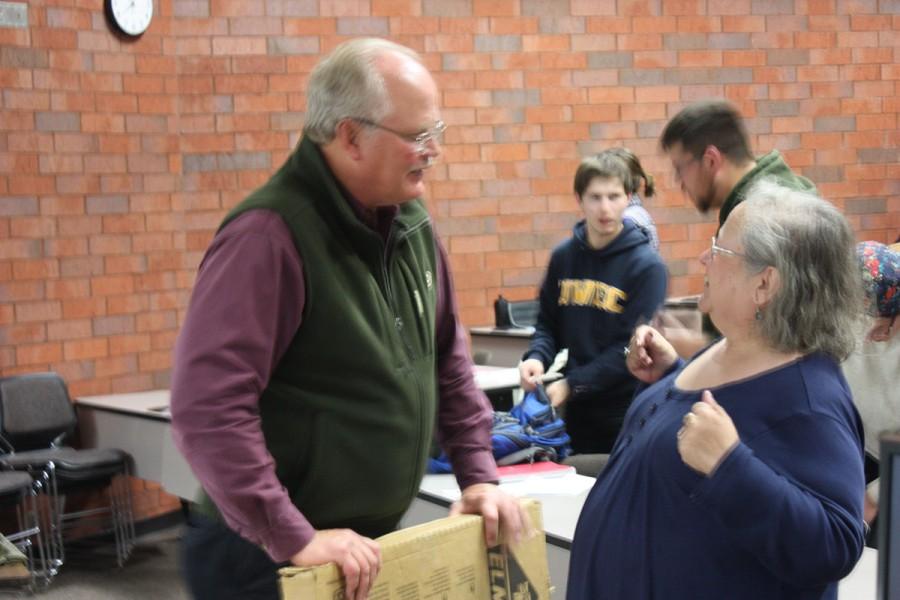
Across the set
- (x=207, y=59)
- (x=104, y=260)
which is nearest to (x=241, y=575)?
(x=104, y=260)

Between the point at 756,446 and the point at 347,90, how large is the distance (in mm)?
793

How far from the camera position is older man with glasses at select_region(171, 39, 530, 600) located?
150cm

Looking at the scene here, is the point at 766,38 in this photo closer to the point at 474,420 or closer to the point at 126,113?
the point at 126,113

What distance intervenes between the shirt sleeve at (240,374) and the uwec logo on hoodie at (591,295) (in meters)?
2.01

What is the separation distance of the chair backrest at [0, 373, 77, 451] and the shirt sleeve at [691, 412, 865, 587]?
4.52 m

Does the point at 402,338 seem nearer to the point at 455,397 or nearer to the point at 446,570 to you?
the point at 455,397

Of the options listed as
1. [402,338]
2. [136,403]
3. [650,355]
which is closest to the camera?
[402,338]

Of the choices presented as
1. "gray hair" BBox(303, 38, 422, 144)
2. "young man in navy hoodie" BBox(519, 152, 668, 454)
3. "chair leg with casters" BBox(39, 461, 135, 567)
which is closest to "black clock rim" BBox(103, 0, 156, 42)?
"chair leg with casters" BBox(39, 461, 135, 567)

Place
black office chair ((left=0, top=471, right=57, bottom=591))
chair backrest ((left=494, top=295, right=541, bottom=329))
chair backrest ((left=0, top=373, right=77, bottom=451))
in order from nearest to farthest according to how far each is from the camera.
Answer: black office chair ((left=0, top=471, right=57, bottom=591)) < chair backrest ((left=0, top=373, right=77, bottom=451)) < chair backrest ((left=494, top=295, right=541, bottom=329))

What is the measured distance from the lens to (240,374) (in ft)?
4.92

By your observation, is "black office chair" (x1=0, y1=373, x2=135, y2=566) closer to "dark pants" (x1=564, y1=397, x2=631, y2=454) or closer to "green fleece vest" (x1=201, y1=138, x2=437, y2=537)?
"dark pants" (x1=564, y1=397, x2=631, y2=454)

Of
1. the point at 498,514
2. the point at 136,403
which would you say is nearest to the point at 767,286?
the point at 498,514

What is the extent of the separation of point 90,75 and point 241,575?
4.55 metres

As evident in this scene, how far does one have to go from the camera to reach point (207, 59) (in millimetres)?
6086
